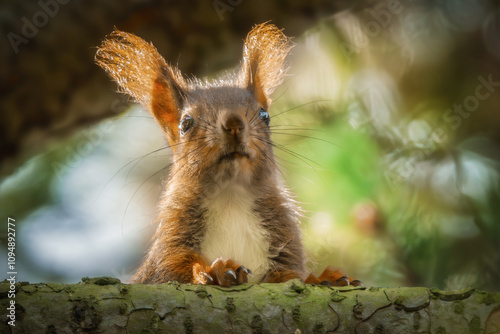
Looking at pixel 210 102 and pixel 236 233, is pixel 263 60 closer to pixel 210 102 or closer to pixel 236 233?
pixel 210 102

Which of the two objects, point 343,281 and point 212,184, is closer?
point 343,281

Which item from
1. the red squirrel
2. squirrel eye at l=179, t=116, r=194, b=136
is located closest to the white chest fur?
the red squirrel

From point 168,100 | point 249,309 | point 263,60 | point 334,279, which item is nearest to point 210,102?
point 168,100

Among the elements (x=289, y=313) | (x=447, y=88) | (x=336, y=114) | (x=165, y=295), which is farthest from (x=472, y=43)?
(x=165, y=295)

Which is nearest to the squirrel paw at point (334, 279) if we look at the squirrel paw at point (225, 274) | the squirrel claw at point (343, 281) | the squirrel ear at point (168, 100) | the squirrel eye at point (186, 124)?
the squirrel claw at point (343, 281)

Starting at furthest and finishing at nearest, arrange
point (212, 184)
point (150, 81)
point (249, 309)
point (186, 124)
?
point (150, 81), point (186, 124), point (212, 184), point (249, 309)

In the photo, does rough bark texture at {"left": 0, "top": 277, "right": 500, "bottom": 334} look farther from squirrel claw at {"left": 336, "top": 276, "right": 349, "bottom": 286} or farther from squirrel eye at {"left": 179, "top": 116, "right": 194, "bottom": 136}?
squirrel eye at {"left": 179, "top": 116, "right": 194, "bottom": 136}

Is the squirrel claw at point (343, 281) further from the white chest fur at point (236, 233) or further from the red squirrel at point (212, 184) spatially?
the white chest fur at point (236, 233)
